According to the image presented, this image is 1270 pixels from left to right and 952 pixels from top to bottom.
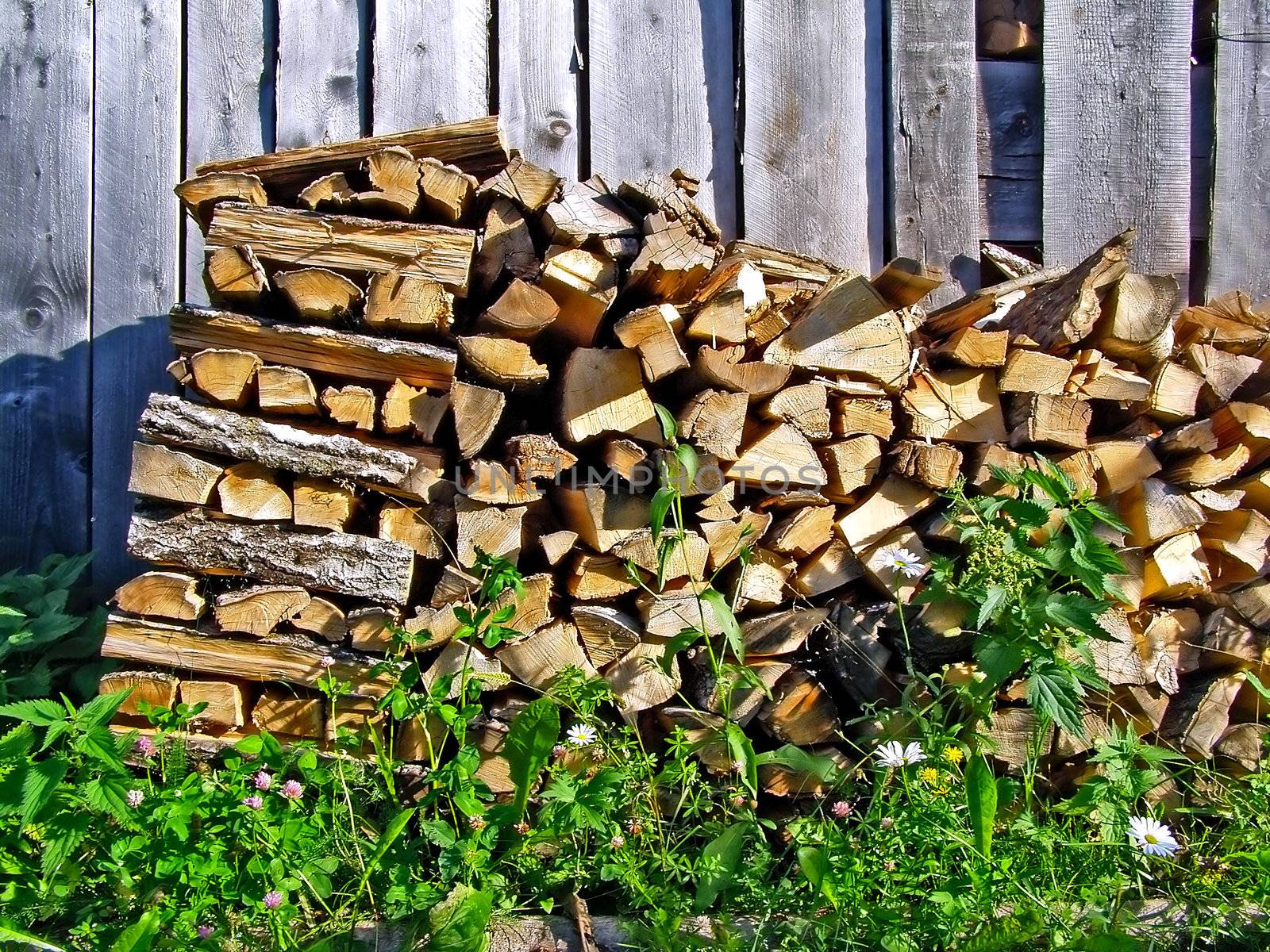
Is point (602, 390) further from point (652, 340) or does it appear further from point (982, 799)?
point (982, 799)

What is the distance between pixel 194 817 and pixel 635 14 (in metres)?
2.28

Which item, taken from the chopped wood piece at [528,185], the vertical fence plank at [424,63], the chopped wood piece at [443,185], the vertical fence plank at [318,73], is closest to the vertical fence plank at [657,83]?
the vertical fence plank at [424,63]

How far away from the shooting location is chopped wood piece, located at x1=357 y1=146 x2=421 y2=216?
84.8 inches

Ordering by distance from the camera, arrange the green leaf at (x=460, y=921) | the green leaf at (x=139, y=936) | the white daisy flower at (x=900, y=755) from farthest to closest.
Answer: the white daisy flower at (x=900, y=755) < the green leaf at (x=460, y=921) < the green leaf at (x=139, y=936)

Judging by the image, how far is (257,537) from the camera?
2084mm

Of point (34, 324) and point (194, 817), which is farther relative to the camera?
point (34, 324)

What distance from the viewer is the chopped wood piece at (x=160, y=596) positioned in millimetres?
2092

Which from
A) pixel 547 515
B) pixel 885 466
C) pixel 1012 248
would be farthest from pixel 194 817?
pixel 1012 248

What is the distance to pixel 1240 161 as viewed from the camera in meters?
2.79

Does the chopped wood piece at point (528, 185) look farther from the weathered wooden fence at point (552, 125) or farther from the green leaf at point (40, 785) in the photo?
the green leaf at point (40, 785)

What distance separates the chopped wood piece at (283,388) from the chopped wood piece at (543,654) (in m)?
0.71

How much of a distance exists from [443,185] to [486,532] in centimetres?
80

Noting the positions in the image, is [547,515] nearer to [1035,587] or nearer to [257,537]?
[257,537]

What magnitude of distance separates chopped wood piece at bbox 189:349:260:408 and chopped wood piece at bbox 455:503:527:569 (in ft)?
1.84
